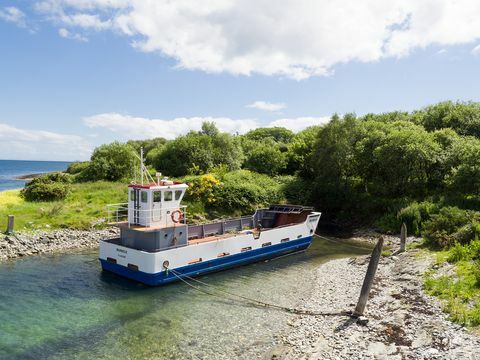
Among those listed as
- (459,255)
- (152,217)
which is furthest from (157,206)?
(459,255)

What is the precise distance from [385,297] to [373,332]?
3.69m

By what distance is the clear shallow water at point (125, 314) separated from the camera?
38.2ft

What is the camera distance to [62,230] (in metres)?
24.9

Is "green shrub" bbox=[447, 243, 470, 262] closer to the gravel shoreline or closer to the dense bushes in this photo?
the gravel shoreline

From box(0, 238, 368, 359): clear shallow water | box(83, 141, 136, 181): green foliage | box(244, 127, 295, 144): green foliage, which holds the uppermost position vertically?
box(244, 127, 295, 144): green foliage

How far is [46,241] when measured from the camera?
2286cm

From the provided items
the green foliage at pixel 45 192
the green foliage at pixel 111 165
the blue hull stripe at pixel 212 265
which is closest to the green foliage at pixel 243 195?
the blue hull stripe at pixel 212 265

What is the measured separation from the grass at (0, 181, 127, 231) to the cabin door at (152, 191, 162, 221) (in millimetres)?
10117

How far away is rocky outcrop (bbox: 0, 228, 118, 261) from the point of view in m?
21.1

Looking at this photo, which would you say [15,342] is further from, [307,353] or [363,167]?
[363,167]

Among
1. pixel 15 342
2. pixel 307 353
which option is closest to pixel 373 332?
pixel 307 353

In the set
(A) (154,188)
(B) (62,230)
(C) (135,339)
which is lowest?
(C) (135,339)

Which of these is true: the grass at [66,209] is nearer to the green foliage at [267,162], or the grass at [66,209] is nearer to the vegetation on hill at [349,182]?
the vegetation on hill at [349,182]

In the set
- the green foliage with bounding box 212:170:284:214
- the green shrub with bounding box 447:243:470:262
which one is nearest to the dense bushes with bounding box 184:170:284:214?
the green foliage with bounding box 212:170:284:214
